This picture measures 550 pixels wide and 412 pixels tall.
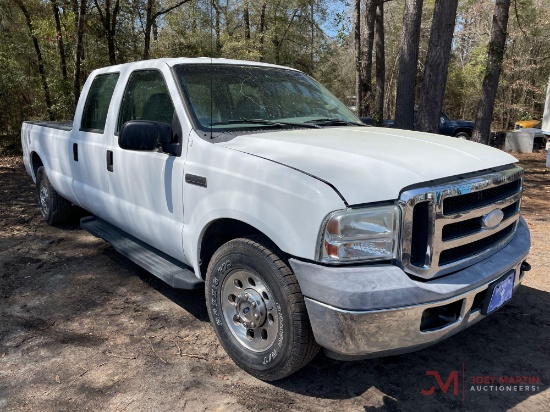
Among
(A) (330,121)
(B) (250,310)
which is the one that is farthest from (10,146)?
(B) (250,310)

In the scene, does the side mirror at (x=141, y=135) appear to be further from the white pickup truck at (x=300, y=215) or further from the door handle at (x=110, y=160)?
the door handle at (x=110, y=160)

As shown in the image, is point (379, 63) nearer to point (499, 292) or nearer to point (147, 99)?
point (147, 99)

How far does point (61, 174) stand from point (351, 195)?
4.02 m

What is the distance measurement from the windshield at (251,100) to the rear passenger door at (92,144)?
109cm

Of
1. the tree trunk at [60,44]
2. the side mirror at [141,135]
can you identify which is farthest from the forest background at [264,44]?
the side mirror at [141,135]

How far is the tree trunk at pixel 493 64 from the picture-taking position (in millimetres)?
10992

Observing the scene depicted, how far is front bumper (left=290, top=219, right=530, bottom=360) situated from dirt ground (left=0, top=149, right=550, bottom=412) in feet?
1.71

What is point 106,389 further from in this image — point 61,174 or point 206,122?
point 61,174

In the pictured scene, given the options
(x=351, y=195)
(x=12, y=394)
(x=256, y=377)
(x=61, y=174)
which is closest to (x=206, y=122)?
(x=351, y=195)

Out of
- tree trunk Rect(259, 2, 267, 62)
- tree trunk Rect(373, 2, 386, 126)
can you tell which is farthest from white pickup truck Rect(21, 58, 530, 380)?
tree trunk Rect(259, 2, 267, 62)

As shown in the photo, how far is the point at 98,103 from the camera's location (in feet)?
14.5

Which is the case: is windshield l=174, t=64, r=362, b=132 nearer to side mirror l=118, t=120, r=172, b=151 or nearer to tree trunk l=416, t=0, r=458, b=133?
side mirror l=118, t=120, r=172, b=151

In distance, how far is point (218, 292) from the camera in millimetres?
2875

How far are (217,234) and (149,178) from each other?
80 centimetres
